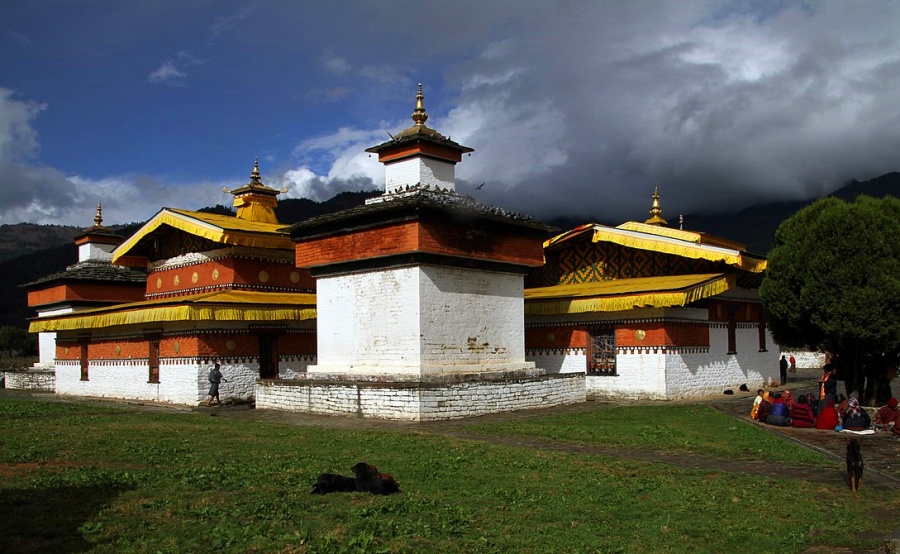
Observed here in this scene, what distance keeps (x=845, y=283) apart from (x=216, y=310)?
47.7 ft

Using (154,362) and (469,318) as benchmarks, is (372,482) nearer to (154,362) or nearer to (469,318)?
(469,318)

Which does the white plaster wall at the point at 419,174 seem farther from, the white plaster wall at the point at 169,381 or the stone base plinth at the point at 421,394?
the white plaster wall at the point at 169,381

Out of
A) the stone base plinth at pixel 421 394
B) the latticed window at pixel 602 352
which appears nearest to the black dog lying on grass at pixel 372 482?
the stone base plinth at pixel 421 394

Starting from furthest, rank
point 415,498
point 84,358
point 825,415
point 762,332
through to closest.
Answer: point 84,358
point 762,332
point 825,415
point 415,498

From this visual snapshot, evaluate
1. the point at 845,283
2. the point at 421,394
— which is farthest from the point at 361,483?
the point at 845,283

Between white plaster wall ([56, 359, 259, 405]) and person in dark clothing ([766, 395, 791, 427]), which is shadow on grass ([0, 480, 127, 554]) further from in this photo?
white plaster wall ([56, 359, 259, 405])

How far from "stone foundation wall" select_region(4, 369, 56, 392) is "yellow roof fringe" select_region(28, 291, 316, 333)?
28.2ft

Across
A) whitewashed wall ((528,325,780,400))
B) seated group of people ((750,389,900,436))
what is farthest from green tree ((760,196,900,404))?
whitewashed wall ((528,325,780,400))

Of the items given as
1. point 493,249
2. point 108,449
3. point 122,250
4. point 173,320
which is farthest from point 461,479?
point 122,250

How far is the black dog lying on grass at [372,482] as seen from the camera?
7918mm

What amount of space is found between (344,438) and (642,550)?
701 centimetres

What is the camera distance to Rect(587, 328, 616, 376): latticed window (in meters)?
21.5

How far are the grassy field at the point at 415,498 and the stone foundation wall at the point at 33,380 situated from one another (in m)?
20.7

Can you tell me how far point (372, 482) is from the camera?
7965 millimetres
